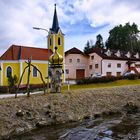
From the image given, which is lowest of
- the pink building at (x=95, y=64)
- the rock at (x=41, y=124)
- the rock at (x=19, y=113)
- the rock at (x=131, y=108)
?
the rock at (x=41, y=124)

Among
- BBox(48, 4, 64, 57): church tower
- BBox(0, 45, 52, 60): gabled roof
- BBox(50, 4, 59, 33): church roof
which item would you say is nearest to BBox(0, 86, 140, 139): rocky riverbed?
BBox(0, 45, 52, 60): gabled roof

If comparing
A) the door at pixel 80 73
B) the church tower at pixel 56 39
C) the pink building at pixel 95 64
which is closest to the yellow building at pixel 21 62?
the church tower at pixel 56 39

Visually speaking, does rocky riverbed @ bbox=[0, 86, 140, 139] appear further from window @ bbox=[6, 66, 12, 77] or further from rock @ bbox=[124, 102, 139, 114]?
window @ bbox=[6, 66, 12, 77]

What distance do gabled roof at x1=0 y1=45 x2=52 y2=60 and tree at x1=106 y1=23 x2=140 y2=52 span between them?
42110 mm

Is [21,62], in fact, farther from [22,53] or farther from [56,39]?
[56,39]

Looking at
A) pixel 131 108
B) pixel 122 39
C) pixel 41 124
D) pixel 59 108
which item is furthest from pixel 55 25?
pixel 41 124

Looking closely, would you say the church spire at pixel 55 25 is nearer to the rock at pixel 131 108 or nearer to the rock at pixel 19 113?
the rock at pixel 131 108

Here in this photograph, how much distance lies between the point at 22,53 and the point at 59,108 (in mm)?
32501

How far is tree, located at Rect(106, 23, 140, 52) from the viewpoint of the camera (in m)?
88.8

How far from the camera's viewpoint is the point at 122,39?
8894 centimetres

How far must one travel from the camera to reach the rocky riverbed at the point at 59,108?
14602mm

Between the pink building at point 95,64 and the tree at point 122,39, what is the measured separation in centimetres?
2384

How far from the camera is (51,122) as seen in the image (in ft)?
52.3

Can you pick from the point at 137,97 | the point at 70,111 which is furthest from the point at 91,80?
the point at 70,111
